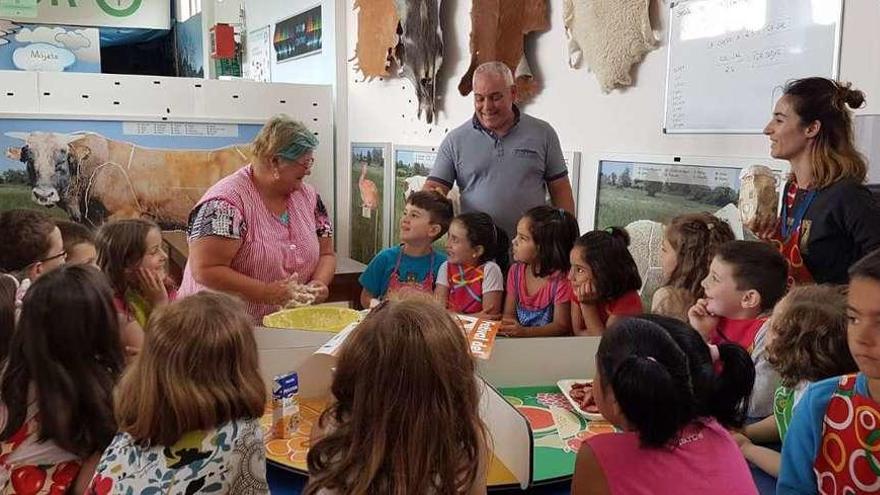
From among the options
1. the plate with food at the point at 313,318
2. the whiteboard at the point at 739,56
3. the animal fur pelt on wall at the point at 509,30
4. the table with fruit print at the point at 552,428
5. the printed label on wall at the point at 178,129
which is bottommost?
the table with fruit print at the point at 552,428

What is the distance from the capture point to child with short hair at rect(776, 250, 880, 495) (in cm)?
109

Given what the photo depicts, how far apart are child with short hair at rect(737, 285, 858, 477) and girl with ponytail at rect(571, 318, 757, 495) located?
330 millimetres

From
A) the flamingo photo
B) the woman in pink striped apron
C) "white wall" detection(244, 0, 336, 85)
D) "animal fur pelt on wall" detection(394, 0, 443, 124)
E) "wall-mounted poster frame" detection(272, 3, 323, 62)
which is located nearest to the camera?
the woman in pink striped apron

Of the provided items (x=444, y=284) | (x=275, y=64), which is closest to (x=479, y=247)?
(x=444, y=284)

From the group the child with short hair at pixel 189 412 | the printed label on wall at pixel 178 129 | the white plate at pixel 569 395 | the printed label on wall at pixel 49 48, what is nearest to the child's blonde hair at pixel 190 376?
the child with short hair at pixel 189 412

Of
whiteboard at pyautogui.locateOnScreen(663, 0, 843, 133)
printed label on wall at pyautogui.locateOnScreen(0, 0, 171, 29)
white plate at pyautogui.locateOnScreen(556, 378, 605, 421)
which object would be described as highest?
printed label on wall at pyautogui.locateOnScreen(0, 0, 171, 29)

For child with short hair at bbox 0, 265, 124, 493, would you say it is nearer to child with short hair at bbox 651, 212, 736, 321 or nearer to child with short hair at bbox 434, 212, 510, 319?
child with short hair at bbox 434, 212, 510, 319

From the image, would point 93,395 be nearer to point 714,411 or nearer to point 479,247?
point 714,411

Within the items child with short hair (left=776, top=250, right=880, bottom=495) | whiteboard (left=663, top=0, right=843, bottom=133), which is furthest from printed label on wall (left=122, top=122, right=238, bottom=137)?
child with short hair (left=776, top=250, right=880, bottom=495)

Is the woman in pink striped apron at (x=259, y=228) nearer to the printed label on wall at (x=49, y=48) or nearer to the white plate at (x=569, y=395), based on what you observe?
the white plate at (x=569, y=395)

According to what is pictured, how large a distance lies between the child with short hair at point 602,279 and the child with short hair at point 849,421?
1109 mm

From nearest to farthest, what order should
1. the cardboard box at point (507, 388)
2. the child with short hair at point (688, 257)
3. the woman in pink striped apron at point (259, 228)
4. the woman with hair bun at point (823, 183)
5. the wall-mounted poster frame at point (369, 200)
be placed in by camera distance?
1. the cardboard box at point (507, 388)
2. the woman with hair bun at point (823, 183)
3. the child with short hair at point (688, 257)
4. the woman in pink striped apron at point (259, 228)
5. the wall-mounted poster frame at point (369, 200)

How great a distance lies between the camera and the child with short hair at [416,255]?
114 inches

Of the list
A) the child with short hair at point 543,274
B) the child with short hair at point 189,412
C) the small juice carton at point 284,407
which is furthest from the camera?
the child with short hair at point 543,274
